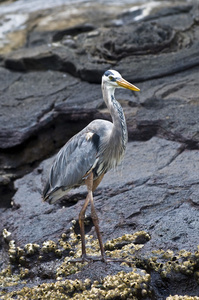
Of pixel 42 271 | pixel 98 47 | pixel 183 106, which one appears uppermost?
pixel 98 47

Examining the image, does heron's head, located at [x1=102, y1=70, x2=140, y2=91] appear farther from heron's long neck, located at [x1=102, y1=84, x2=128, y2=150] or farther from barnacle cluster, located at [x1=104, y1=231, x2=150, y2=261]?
barnacle cluster, located at [x1=104, y1=231, x2=150, y2=261]

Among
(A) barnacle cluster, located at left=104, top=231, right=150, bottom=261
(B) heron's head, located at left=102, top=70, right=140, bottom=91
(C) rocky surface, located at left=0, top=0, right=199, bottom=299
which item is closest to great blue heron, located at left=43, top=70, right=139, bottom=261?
(B) heron's head, located at left=102, top=70, right=140, bottom=91

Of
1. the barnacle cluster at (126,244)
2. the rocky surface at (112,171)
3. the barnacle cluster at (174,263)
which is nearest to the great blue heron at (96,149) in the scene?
the barnacle cluster at (126,244)

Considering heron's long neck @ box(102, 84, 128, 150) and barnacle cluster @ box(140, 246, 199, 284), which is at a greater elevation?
heron's long neck @ box(102, 84, 128, 150)

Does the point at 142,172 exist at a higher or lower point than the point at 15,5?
lower

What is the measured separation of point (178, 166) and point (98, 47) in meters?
3.19

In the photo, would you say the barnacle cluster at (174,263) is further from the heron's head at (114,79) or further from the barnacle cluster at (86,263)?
the heron's head at (114,79)

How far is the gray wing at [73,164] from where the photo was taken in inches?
176

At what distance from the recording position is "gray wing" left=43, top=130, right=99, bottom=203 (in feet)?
14.7

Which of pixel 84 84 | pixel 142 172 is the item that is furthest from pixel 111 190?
pixel 84 84

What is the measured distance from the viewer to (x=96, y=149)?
14.8ft

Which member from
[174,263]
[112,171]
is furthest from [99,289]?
[112,171]

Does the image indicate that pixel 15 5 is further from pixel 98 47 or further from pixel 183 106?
pixel 183 106

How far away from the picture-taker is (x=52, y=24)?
980 cm
